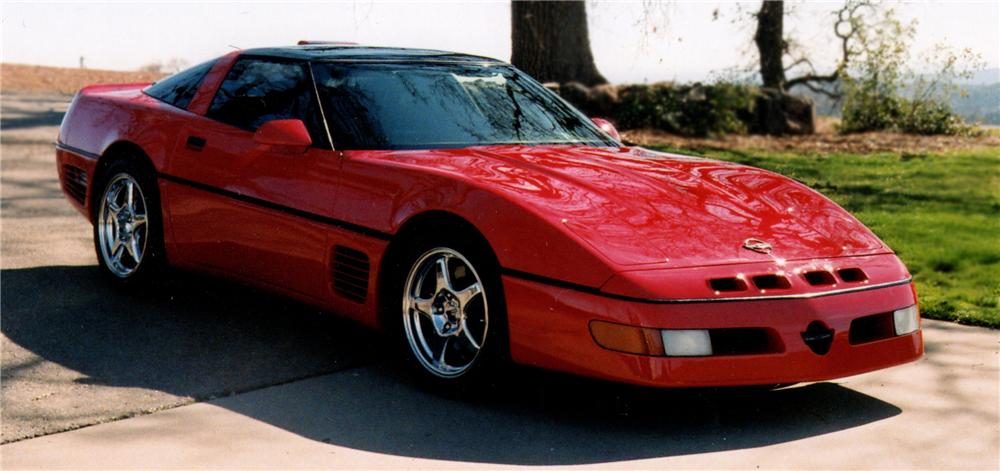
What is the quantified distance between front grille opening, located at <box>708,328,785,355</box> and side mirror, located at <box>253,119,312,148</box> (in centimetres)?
220

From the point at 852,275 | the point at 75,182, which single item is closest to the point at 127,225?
the point at 75,182

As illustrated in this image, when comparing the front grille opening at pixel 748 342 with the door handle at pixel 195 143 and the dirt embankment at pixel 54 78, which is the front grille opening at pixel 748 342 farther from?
the dirt embankment at pixel 54 78

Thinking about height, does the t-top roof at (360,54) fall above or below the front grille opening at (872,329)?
above

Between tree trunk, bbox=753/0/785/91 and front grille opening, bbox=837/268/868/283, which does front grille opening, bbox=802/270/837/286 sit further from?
tree trunk, bbox=753/0/785/91

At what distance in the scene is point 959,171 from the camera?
1244 cm

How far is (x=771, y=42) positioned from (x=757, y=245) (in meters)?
12.4

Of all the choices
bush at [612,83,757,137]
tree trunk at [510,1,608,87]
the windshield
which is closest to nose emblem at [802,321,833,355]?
the windshield

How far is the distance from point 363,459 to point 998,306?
4494 mm

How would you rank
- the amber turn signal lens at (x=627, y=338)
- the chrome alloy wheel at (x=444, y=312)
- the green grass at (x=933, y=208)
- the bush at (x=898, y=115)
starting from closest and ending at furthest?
the amber turn signal lens at (x=627, y=338), the chrome alloy wheel at (x=444, y=312), the green grass at (x=933, y=208), the bush at (x=898, y=115)

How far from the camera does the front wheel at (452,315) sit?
16.1 feet

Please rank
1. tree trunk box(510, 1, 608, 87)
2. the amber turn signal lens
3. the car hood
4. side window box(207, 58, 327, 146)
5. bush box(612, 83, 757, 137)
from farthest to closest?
bush box(612, 83, 757, 137)
tree trunk box(510, 1, 608, 87)
side window box(207, 58, 327, 146)
the car hood
the amber turn signal lens

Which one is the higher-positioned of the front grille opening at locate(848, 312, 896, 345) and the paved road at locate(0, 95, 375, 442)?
the front grille opening at locate(848, 312, 896, 345)

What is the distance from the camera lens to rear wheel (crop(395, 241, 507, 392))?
16.1ft

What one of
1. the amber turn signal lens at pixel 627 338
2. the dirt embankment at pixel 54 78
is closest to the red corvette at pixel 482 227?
the amber turn signal lens at pixel 627 338
